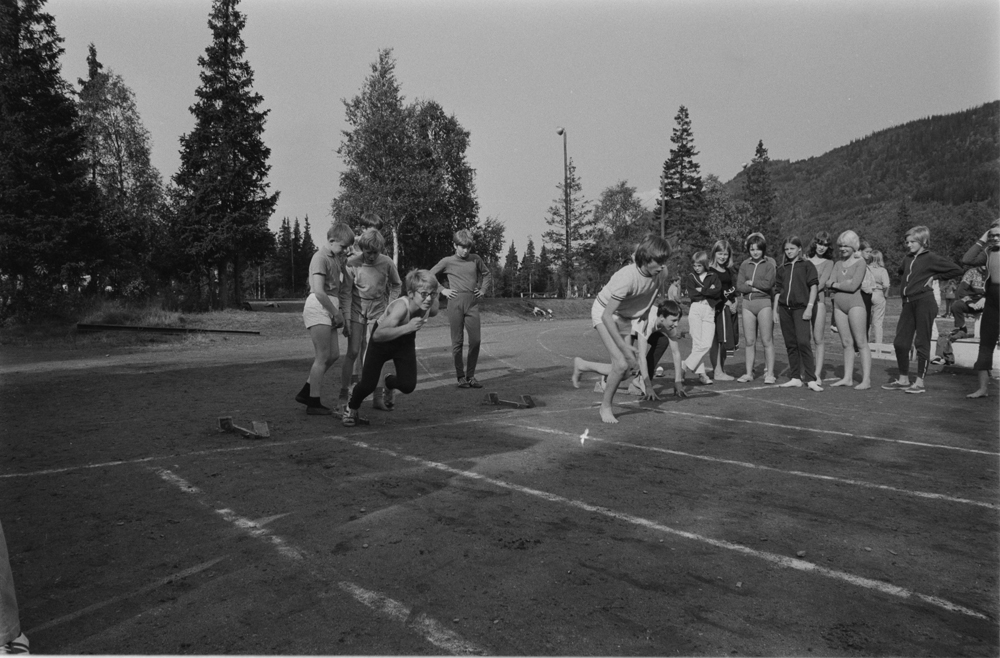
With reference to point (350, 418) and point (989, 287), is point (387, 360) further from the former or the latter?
point (989, 287)

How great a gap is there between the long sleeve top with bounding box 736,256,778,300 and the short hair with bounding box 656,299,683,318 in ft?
6.56

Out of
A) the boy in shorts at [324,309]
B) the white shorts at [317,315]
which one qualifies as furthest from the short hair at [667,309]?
the white shorts at [317,315]

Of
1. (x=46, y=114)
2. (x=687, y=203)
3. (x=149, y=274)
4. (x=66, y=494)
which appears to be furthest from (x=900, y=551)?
(x=687, y=203)

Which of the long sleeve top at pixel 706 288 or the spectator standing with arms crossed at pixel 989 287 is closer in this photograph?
the spectator standing with arms crossed at pixel 989 287

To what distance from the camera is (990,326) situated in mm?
8234

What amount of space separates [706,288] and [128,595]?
858cm

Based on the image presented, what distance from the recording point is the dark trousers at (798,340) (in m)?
9.60

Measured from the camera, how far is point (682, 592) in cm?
300

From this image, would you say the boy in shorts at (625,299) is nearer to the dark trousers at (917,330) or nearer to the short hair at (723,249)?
the short hair at (723,249)

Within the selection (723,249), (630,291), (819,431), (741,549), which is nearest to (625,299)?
(630,291)

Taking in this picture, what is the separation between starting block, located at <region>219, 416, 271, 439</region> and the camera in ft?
20.1

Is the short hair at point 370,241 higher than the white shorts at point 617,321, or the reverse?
the short hair at point 370,241

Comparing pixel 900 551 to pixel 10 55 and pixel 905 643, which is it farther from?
pixel 10 55

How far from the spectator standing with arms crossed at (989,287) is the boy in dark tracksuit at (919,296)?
38 centimetres
